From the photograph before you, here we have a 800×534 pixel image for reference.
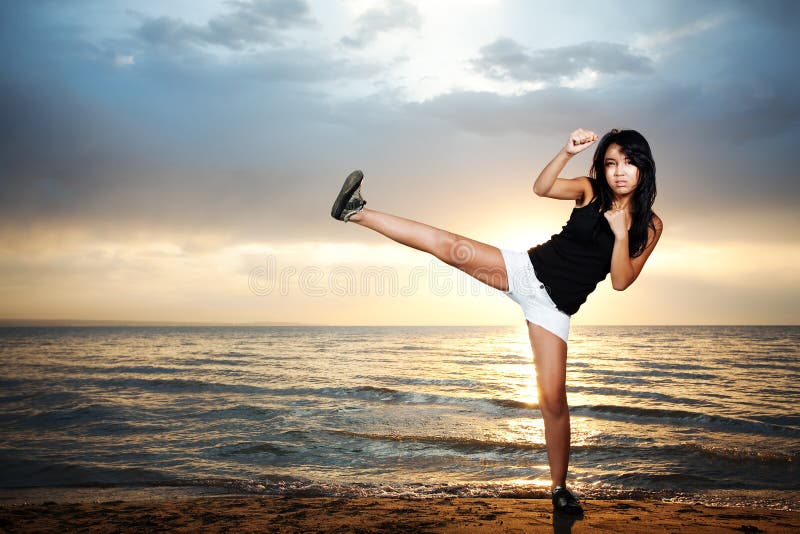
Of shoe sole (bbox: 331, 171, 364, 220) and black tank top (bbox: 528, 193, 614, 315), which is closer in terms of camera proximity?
black tank top (bbox: 528, 193, 614, 315)

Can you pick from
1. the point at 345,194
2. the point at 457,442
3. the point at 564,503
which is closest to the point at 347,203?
the point at 345,194

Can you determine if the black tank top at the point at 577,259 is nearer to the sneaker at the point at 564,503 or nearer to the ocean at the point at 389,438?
the sneaker at the point at 564,503

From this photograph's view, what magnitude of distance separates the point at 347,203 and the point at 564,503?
2.80 meters

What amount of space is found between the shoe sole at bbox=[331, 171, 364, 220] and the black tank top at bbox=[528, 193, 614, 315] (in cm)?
146

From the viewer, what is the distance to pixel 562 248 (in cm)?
359

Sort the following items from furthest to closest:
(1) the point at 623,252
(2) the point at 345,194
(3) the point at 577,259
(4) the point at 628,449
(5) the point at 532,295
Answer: (4) the point at 628,449, (2) the point at 345,194, (5) the point at 532,295, (3) the point at 577,259, (1) the point at 623,252

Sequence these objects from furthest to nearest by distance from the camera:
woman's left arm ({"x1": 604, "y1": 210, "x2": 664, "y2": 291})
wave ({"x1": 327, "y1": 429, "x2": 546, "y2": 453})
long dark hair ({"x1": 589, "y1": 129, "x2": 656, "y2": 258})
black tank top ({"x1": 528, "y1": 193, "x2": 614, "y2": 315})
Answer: wave ({"x1": 327, "y1": 429, "x2": 546, "y2": 453})
black tank top ({"x1": 528, "y1": 193, "x2": 614, "y2": 315})
long dark hair ({"x1": 589, "y1": 129, "x2": 656, "y2": 258})
woman's left arm ({"x1": 604, "y1": 210, "x2": 664, "y2": 291})

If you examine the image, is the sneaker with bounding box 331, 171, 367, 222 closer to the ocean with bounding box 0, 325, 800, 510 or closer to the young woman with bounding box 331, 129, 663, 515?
the young woman with bounding box 331, 129, 663, 515

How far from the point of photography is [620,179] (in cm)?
334

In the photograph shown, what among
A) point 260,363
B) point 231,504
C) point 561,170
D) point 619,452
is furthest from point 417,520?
point 260,363

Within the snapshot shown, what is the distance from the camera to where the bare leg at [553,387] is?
11.9 feet

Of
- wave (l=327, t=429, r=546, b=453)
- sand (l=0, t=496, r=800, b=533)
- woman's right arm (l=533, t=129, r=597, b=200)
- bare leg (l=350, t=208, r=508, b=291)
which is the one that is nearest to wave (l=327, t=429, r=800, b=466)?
wave (l=327, t=429, r=546, b=453)

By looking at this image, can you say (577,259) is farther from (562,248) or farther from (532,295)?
(532,295)

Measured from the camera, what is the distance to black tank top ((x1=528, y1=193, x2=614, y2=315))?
3439 mm
